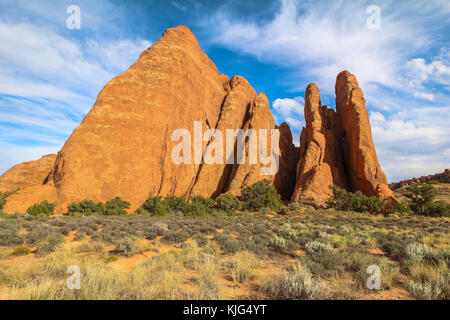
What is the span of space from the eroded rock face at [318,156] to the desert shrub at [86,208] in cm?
2267

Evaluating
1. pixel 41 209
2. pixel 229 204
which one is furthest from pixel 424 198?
pixel 41 209

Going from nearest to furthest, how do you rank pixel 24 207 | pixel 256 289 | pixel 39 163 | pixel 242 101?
pixel 256 289, pixel 24 207, pixel 39 163, pixel 242 101

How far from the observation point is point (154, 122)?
2708 centimetres

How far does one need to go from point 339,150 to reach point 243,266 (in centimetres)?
3281

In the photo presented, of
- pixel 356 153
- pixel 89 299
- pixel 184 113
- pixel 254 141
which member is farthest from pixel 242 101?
pixel 89 299

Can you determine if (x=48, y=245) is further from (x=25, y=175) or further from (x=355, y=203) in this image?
(x=25, y=175)

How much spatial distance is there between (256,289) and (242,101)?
37.7 metres

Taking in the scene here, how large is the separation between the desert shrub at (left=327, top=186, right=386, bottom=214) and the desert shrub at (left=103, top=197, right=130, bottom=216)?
921 inches

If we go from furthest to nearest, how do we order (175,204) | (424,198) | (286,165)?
(286,165), (424,198), (175,204)

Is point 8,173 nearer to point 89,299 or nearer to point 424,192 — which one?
point 89,299

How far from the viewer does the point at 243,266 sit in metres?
5.10

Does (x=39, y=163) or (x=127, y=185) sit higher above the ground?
(x=39, y=163)

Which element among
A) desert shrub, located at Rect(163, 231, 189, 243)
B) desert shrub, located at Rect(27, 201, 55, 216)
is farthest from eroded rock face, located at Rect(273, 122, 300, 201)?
desert shrub, located at Rect(27, 201, 55, 216)

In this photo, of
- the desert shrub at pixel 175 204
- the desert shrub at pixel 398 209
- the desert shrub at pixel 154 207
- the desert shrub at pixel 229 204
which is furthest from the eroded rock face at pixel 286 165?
the desert shrub at pixel 154 207
